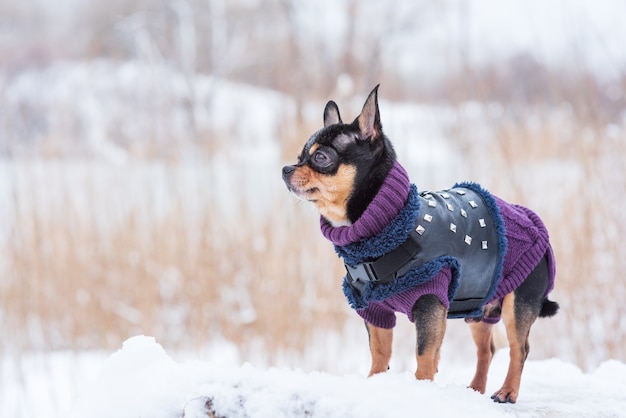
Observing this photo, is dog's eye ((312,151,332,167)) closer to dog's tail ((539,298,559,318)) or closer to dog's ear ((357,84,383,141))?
dog's ear ((357,84,383,141))

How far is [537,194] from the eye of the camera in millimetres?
3879

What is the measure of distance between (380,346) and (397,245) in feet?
0.99

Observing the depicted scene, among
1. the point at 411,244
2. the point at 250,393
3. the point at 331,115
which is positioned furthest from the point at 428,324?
the point at 331,115

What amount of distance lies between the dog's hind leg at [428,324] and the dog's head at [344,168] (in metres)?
0.23

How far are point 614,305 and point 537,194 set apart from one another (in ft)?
2.63

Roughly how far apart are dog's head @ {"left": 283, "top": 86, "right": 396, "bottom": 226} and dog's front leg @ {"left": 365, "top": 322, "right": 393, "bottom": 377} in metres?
0.28

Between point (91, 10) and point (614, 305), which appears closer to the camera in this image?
point (614, 305)

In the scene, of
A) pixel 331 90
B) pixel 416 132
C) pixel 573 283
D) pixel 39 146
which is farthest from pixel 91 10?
pixel 573 283

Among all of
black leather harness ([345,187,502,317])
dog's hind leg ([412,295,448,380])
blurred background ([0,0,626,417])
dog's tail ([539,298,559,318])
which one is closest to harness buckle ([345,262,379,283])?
black leather harness ([345,187,502,317])

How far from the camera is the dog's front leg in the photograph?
1544mm

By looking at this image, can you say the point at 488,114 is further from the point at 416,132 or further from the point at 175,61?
the point at 175,61

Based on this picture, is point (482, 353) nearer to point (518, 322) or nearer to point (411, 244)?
point (518, 322)

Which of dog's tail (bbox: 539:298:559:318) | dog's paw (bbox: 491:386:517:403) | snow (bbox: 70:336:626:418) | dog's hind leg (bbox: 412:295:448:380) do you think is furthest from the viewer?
dog's tail (bbox: 539:298:559:318)

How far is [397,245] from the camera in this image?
138 cm
